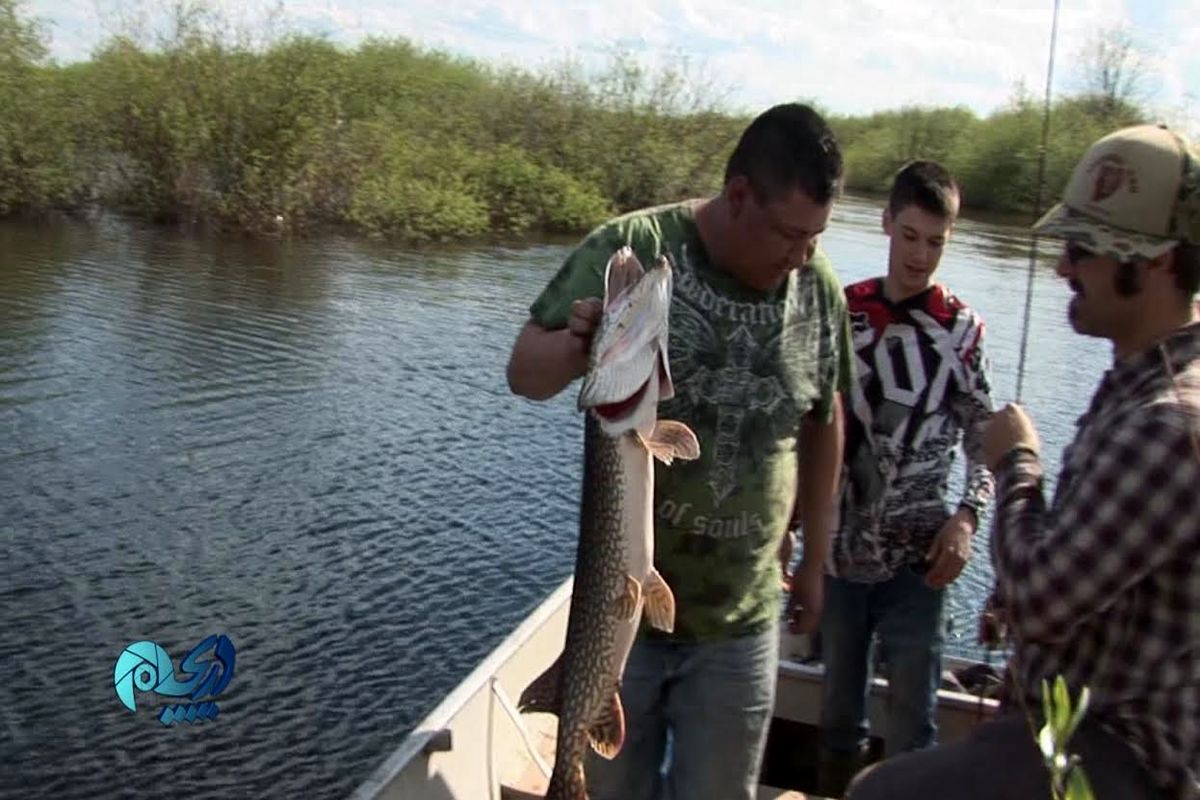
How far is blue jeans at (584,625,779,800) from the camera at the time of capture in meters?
2.94

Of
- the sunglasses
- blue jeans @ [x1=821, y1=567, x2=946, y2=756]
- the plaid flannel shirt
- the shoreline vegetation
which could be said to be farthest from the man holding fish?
the shoreline vegetation

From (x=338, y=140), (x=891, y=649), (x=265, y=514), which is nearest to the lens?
(x=891, y=649)

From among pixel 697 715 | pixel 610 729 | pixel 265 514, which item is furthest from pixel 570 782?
pixel 265 514

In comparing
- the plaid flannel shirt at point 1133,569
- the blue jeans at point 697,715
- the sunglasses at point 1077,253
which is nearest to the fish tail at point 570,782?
the blue jeans at point 697,715

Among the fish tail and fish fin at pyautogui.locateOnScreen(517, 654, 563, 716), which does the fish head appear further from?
the fish tail

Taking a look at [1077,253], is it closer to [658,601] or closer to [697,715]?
[658,601]

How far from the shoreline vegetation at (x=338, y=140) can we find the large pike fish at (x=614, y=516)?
25391 millimetres

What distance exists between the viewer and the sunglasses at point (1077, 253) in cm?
230

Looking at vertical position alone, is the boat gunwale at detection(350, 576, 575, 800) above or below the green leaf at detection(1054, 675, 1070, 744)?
below

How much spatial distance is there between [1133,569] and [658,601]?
1.06 m

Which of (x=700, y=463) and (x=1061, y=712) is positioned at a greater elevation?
(x=1061, y=712)

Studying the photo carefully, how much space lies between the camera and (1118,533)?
6.68ft

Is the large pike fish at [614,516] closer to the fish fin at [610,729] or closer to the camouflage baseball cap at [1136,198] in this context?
the fish fin at [610,729]

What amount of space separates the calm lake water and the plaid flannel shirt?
6.08 metres
